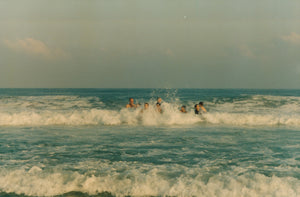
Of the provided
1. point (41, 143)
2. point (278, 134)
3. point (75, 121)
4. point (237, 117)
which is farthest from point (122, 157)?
point (237, 117)

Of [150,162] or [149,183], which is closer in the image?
[149,183]

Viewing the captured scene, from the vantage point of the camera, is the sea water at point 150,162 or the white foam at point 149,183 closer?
the white foam at point 149,183

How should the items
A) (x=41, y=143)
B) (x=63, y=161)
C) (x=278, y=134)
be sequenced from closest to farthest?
(x=63, y=161) < (x=41, y=143) < (x=278, y=134)

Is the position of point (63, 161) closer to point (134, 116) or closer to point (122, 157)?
point (122, 157)

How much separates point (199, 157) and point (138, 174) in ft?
6.56

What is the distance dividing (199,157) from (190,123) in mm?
6777

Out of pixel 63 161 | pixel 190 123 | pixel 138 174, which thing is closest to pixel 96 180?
pixel 138 174

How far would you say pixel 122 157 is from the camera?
22.9 feet

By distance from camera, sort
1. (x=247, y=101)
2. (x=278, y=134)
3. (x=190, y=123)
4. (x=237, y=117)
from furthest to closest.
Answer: (x=247, y=101) < (x=237, y=117) < (x=190, y=123) < (x=278, y=134)

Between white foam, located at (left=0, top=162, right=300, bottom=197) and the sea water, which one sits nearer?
white foam, located at (left=0, top=162, right=300, bottom=197)

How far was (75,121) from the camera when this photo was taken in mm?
14047

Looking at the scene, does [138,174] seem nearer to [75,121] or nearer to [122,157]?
[122,157]

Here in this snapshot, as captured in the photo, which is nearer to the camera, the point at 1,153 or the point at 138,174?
the point at 138,174

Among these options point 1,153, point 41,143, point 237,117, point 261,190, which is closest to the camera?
point 261,190
